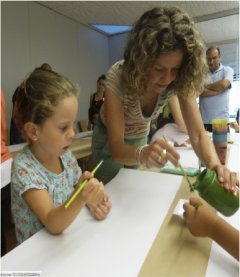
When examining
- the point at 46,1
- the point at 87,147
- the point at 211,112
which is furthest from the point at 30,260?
the point at 46,1

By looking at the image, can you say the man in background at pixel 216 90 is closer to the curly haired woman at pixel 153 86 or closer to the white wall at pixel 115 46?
the curly haired woman at pixel 153 86

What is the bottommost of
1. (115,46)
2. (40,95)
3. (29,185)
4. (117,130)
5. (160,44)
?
(29,185)

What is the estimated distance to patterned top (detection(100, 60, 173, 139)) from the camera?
0.96m

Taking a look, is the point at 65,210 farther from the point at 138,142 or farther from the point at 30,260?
the point at 138,142

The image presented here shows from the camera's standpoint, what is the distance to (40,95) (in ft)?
2.60

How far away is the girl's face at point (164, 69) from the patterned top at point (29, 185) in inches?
17.7

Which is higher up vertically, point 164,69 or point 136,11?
point 136,11

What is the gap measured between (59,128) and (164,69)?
394mm

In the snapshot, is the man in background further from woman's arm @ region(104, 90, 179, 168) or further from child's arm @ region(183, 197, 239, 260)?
child's arm @ region(183, 197, 239, 260)

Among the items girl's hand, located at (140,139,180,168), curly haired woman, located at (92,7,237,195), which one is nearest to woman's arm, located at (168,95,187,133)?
curly haired woman, located at (92,7,237,195)

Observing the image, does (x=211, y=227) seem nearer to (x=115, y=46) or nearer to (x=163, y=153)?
(x=163, y=153)

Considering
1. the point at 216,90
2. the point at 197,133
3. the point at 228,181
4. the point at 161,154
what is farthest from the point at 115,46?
the point at 228,181

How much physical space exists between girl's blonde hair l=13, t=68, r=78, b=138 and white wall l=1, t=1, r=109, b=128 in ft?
6.40

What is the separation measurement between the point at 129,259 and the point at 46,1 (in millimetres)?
3696
